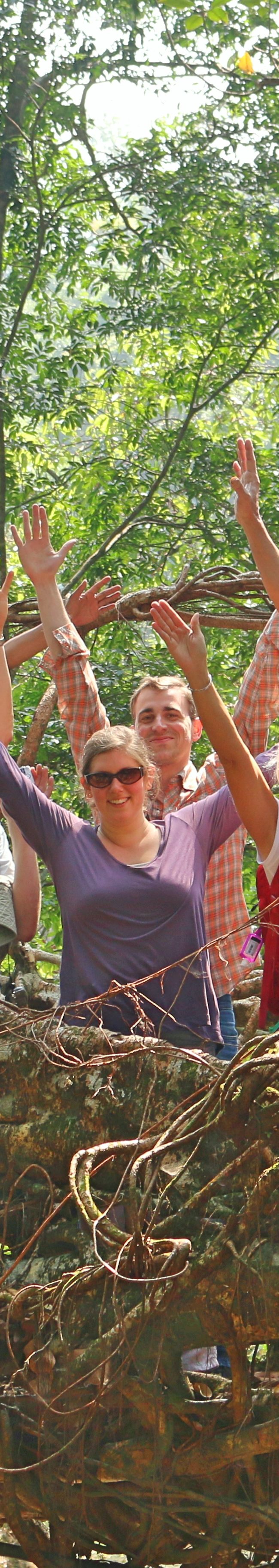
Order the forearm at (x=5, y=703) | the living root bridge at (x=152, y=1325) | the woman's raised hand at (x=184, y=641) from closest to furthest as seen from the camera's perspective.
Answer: the living root bridge at (x=152, y=1325), the woman's raised hand at (x=184, y=641), the forearm at (x=5, y=703)

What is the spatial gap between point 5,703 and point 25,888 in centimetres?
45

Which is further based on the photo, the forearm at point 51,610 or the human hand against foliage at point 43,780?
the human hand against foliage at point 43,780

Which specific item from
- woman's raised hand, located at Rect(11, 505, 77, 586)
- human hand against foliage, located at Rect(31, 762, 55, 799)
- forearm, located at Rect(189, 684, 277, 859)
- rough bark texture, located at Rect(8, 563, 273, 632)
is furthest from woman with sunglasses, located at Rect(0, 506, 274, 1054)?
rough bark texture, located at Rect(8, 563, 273, 632)

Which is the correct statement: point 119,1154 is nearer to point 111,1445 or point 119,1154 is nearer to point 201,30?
point 111,1445

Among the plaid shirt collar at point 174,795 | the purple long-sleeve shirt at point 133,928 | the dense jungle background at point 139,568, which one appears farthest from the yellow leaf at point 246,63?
the purple long-sleeve shirt at point 133,928

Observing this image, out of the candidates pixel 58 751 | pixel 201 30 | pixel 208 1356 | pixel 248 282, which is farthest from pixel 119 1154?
pixel 201 30


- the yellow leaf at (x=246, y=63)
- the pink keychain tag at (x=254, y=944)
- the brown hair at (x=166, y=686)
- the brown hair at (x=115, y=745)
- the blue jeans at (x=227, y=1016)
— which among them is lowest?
the blue jeans at (x=227, y=1016)

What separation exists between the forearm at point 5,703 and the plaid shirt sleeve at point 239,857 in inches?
22.6

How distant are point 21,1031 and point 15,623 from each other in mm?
2279

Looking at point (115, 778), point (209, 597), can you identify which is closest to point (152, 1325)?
point (115, 778)

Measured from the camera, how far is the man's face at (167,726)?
10.8ft

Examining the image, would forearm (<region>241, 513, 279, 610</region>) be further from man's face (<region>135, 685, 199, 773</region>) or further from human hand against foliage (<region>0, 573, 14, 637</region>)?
human hand against foliage (<region>0, 573, 14, 637</region>)

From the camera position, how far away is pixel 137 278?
316 inches

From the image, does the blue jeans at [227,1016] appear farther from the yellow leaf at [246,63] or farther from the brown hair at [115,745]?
the yellow leaf at [246,63]
